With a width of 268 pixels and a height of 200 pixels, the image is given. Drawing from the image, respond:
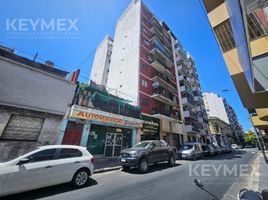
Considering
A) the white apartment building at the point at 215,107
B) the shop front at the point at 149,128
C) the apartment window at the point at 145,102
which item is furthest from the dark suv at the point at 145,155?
the white apartment building at the point at 215,107

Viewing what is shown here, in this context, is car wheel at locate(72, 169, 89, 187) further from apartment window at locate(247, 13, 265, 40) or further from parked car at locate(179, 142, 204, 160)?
parked car at locate(179, 142, 204, 160)

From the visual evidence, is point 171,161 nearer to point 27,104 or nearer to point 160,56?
point 27,104

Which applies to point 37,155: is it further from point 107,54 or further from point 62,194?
point 107,54

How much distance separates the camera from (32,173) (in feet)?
14.4

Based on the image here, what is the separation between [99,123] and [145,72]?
40.1 ft

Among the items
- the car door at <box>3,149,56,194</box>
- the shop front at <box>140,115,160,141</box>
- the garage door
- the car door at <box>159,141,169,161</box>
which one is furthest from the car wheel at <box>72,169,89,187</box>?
the shop front at <box>140,115,160,141</box>

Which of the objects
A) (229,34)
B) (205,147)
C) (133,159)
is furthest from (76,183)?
(205,147)

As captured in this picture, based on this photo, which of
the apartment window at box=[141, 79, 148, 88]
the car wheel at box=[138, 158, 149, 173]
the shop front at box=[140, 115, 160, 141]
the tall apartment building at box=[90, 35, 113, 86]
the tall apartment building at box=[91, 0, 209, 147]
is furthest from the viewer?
the tall apartment building at box=[90, 35, 113, 86]

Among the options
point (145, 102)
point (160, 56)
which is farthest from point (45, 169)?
point (160, 56)

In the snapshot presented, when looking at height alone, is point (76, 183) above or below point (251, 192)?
below

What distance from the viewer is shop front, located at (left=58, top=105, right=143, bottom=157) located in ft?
36.2

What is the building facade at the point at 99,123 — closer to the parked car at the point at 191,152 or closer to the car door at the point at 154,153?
the parked car at the point at 191,152

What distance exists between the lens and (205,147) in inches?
720

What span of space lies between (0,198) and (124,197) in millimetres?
3872
